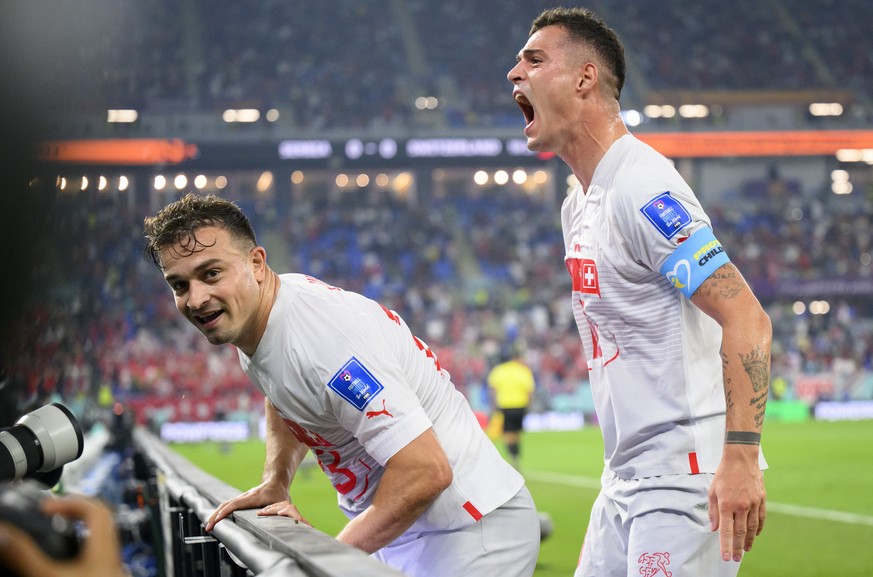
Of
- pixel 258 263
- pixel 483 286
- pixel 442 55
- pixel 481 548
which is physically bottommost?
pixel 481 548

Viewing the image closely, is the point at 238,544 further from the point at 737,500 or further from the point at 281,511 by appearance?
the point at 737,500

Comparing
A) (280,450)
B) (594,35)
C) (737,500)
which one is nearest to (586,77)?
(594,35)

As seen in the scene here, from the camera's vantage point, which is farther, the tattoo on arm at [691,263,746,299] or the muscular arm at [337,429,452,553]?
the tattoo on arm at [691,263,746,299]

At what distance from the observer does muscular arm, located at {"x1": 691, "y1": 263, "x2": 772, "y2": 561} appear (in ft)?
7.68

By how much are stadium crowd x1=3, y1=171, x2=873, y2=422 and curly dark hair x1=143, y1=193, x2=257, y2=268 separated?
14929 millimetres

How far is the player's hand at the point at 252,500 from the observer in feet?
8.19

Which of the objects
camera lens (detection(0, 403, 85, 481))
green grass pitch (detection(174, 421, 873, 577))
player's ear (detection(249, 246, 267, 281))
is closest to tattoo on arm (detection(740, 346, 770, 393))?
player's ear (detection(249, 246, 267, 281))

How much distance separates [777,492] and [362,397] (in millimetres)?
10613

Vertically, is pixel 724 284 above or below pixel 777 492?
above

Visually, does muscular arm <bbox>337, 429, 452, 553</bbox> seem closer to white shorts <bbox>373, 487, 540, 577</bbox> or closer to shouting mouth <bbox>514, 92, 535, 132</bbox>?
white shorts <bbox>373, 487, 540, 577</bbox>

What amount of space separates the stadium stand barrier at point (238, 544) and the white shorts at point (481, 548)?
476mm

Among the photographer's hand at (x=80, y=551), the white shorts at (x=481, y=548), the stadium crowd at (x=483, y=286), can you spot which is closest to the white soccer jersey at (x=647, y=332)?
the white shorts at (x=481, y=548)

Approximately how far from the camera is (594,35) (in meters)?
3.02

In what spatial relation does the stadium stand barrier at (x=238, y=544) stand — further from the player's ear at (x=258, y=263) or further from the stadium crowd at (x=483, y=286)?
the stadium crowd at (x=483, y=286)
